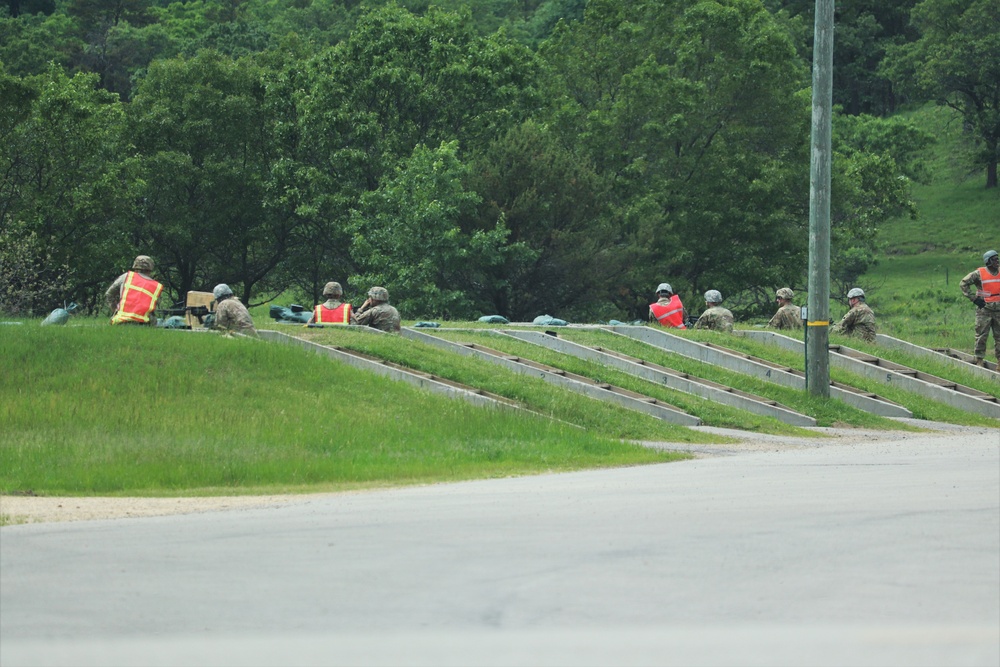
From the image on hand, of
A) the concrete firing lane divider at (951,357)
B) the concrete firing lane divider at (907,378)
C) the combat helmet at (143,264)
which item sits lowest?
the concrete firing lane divider at (951,357)

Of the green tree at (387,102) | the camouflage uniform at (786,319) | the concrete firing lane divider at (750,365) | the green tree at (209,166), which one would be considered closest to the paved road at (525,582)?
the concrete firing lane divider at (750,365)


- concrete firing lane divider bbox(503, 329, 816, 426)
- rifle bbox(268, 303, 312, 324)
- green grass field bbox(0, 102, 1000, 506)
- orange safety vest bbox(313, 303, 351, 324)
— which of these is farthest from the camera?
rifle bbox(268, 303, 312, 324)

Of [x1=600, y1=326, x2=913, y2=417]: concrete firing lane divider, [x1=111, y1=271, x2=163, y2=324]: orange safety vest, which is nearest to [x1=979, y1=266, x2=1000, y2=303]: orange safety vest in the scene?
[x1=600, y1=326, x2=913, y2=417]: concrete firing lane divider

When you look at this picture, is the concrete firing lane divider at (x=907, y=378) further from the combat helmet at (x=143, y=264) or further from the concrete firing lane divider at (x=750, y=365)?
the combat helmet at (x=143, y=264)

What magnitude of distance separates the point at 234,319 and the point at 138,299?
5.10ft

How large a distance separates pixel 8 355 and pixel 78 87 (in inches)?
1123

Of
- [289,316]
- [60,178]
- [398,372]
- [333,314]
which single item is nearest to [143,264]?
[333,314]

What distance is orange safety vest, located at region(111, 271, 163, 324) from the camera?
2234 cm

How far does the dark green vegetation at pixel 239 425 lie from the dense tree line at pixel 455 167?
22.5 metres

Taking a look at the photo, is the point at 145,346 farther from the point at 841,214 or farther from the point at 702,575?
the point at 841,214

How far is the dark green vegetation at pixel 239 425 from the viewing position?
48.4ft

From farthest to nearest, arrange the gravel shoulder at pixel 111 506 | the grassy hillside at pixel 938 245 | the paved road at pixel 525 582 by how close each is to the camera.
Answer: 1. the grassy hillside at pixel 938 245
2. the gravel shoulder at pixel 111 506
3. the paved road at pixel 525 582

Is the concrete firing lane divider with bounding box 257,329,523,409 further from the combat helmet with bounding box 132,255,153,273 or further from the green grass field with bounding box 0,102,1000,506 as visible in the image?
the combat helmet with bounding box 132,255,153,273

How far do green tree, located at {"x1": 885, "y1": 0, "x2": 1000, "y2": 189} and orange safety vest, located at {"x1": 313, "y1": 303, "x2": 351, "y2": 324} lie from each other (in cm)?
5726
